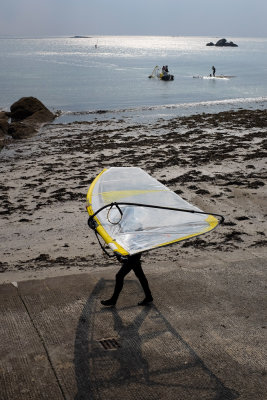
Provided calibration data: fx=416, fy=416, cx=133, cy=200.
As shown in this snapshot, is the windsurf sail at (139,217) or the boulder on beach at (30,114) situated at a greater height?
the windsurf sail at (139,217)

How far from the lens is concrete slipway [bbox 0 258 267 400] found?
16.1ft

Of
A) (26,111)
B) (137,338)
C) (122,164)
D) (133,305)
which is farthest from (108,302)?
(26,111)

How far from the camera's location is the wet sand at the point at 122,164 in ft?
28.7

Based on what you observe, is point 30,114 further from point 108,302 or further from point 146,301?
point 146,301

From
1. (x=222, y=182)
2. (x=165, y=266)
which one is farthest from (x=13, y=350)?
(x=222, y=182)

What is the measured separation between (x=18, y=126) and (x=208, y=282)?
19491 millimetres

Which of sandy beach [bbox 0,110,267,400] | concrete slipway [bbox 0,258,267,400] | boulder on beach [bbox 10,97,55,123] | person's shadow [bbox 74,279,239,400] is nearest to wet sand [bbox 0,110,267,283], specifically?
sandy beach [bbox 0,110,267,400]

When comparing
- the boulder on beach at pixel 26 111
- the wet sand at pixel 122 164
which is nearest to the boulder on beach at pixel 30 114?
the boulder on beach at pixel 26 111

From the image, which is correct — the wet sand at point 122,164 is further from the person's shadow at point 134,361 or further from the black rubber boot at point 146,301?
the person's shadow at point 134,361

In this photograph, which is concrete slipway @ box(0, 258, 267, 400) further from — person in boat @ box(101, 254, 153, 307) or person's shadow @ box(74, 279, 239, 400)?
person in boat @ box(101, 254, 153, 307)

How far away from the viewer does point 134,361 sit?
5312 mm

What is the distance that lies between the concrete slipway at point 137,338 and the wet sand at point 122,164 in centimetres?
91

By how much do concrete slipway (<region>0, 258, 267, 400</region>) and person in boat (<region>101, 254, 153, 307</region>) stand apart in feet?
0.41

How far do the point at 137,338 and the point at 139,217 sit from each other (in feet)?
6.04
